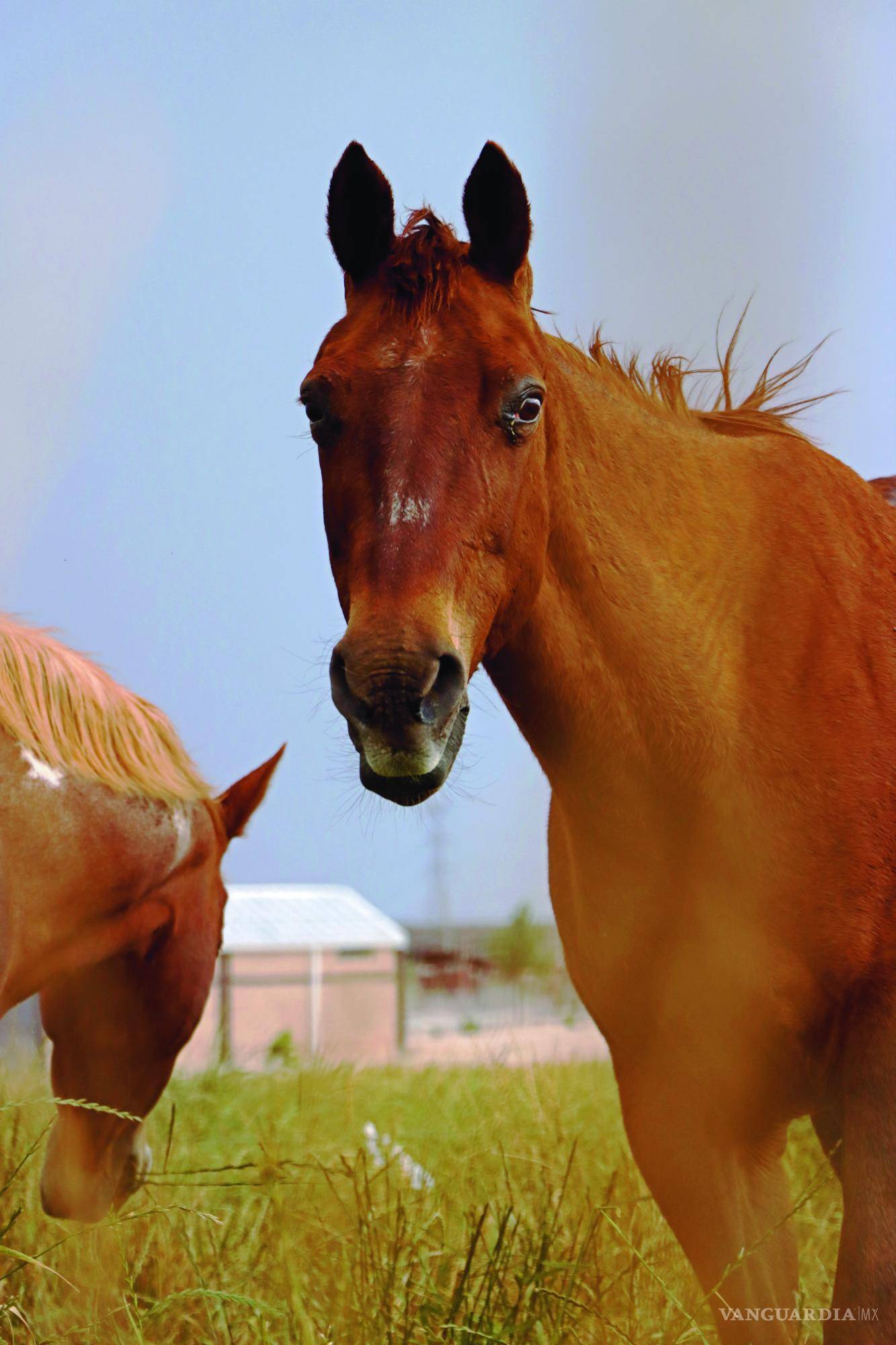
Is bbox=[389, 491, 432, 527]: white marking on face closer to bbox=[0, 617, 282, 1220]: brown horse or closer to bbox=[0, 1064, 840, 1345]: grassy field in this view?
→ bbox=[0, 1064, 840, 1345]: grassy field

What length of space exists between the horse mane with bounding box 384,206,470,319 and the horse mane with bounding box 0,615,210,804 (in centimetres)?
163

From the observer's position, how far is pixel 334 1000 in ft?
43.2

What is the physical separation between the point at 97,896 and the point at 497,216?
2.03 meters

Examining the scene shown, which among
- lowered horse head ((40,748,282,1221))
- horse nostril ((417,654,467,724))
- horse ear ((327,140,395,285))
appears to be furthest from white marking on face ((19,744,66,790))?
horse nostril ((417,654,467,724))

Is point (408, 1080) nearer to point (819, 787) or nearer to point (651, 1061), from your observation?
point (651, 1061)

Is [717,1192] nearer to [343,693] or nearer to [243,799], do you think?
[343,693]

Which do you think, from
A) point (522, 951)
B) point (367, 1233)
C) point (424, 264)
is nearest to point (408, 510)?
point (424, 264)

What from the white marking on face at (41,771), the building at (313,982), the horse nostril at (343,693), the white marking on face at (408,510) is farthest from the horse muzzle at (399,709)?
the building at (313,982)

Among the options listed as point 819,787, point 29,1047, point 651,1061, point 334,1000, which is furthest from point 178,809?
point 334,1000

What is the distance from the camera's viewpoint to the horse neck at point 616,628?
2.08 m

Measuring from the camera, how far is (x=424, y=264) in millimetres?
2002

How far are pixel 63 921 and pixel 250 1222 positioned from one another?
943mm

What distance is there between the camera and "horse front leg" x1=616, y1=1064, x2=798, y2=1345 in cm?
217

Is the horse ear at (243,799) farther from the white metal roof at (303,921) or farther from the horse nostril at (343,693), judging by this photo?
the white metal roof at (303,921)
